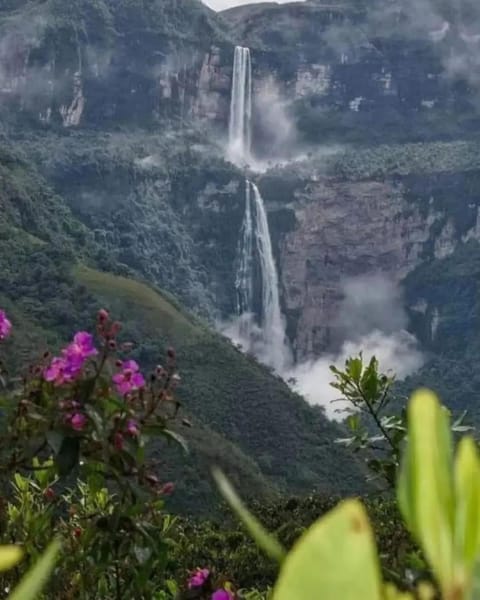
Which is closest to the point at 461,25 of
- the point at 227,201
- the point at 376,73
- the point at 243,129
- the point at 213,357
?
the point at 376,73

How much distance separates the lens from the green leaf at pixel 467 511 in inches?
11.2

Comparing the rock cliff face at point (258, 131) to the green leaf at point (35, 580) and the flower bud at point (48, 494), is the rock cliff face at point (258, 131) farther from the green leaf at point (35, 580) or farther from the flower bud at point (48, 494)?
the green leaf at point (35, 580)

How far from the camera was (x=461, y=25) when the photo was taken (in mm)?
63531

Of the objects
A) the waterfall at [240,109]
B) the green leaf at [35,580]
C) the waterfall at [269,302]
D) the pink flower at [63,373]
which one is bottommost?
the green leaf at [35,580]

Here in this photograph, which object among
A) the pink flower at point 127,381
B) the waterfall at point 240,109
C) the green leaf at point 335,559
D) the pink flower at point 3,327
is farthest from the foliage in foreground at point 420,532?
the waterfall at point 240,109

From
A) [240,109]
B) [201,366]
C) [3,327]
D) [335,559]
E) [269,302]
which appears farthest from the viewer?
[240,109]

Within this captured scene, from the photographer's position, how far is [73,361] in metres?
1.32

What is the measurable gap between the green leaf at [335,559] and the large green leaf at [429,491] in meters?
0.02

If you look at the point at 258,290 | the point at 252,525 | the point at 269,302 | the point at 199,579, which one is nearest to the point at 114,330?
the point at 199,579

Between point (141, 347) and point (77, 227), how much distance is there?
722 inches

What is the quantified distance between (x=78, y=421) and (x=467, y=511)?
990mm

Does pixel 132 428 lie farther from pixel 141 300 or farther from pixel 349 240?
pixel 349 240

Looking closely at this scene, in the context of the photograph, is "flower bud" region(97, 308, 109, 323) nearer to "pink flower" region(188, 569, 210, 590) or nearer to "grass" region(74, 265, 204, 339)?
"pink flower" region(188, 569, 210, 590)

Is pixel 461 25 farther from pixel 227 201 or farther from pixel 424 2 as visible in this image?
pixel 227 201
